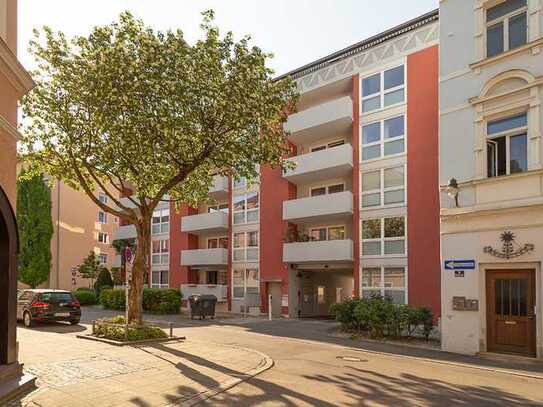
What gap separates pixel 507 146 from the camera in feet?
46.3

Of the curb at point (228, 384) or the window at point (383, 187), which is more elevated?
the window at point (383, 187)

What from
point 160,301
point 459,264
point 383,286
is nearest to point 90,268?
point 160,301

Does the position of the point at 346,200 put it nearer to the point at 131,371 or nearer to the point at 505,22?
the point at 505,22

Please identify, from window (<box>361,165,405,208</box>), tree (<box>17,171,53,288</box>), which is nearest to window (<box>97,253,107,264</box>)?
tree (<box>17,171,53,288</box>)

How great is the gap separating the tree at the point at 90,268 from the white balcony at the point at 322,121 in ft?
86.9

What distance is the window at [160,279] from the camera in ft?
120

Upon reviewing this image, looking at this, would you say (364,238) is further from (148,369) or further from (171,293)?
(148,369)

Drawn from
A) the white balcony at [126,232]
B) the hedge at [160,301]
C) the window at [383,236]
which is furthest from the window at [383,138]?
the white balcony at [126,232]

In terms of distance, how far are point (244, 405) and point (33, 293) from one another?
15.9 metres

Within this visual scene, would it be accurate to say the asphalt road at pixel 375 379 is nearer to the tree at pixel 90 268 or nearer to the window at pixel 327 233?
the window at pixel 327 233

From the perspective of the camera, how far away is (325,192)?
2778 centimetres

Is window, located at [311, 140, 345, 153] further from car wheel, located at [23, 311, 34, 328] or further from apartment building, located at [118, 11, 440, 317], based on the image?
car wheel, located at [23, 311, 34, 328]

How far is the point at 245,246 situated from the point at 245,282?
2178mm

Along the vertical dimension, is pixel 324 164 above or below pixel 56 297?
above
